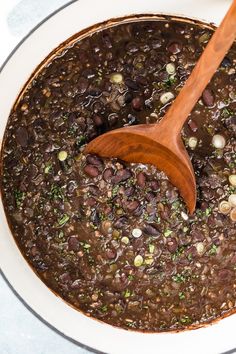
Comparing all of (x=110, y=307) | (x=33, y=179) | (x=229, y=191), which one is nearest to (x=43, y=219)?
(x=33, y=179)

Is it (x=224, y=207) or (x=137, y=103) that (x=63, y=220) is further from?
(x=224, y=207)

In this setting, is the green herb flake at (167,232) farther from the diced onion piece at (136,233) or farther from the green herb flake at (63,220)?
the green herb flake at (63,220)

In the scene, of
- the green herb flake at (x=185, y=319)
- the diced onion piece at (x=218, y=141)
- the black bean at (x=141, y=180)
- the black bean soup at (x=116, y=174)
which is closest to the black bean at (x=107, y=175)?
the black bean soup at (x=116, y=174)

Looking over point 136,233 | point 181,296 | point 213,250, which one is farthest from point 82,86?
point 181,296

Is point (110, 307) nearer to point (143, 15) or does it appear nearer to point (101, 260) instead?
point (101, 260)

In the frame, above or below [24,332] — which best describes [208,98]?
above

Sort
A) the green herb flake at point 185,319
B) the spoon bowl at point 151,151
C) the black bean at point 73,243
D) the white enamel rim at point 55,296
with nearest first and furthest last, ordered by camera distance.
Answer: the spoon bowl at point 151,151 < the white enamel rim at point 55,296 < the black bean at point 73,243 < the green herb flake at point 185,319
